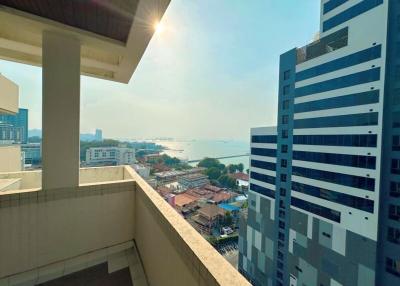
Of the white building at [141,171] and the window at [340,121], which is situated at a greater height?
the window at [340,121]

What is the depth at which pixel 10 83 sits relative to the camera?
211 inches

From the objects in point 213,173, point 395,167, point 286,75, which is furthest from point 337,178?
point 213,173

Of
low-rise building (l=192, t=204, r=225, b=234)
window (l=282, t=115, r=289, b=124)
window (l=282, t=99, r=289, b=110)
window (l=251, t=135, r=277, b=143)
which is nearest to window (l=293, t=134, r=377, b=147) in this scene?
window (l=282, t=115, r=289, b=124)

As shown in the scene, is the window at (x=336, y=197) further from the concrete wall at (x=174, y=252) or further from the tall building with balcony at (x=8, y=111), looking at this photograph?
the tall building with balcony at (x=8, y=111)

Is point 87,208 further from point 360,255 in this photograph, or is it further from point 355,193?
point 360,255

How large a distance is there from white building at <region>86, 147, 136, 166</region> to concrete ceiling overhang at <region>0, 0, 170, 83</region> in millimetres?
34411

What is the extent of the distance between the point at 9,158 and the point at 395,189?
13.4 m

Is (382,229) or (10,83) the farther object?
(382,229)

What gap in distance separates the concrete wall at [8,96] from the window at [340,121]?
42.3 feet

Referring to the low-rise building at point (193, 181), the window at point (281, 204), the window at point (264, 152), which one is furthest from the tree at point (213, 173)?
the window at point (281, 204)

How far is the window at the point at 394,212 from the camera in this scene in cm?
742

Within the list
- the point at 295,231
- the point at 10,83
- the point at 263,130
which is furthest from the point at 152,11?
the point at 263,130

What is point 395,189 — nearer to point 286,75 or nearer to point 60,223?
point 286,75

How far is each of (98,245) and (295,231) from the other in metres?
12.2
